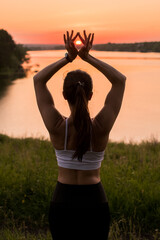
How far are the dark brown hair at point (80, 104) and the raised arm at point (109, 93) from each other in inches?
3.8

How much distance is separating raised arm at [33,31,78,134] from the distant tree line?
6607cm

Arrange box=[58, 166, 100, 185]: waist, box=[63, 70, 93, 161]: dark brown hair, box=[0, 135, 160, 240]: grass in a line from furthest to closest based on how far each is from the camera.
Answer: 1. box=[0, 135, 160, 240]: grass
2. box=[58, 166, 100, 185]: waist
3. box=[63, 70, 93, 161]: dark brown hair

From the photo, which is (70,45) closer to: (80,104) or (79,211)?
(80,104)

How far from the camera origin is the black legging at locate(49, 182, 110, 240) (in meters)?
2.24

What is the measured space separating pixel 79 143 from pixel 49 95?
1.42 feet

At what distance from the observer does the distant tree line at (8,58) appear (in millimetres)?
70700

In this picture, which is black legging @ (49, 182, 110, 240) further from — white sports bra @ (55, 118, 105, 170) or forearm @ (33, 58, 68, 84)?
forearm @ (33, 58, 68, 84)

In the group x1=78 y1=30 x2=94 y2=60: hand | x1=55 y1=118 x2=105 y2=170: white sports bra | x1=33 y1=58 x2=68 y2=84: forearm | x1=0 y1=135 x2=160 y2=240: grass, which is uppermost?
x1=78 y1=30 x2=94 y2=60: hand

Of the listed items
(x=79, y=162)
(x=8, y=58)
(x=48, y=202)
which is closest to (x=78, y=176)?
(x=79, y=162)

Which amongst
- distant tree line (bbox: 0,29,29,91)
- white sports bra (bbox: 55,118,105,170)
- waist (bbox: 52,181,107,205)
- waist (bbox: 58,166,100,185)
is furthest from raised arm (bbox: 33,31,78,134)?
distant tree line (bbox: 0,29,29,91)

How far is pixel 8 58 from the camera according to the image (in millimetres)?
75312

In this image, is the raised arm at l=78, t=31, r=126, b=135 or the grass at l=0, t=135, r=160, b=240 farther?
the grass at l=0, t=135, r=160, b=240

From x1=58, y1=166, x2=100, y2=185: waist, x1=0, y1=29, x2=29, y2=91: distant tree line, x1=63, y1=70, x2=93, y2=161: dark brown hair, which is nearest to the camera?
x1=63, y1=70, x2=93, y2=161: dark brown hair

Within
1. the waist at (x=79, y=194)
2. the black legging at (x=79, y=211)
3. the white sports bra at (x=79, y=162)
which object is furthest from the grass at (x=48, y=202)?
the white sports bra at (x=79, y=162)
